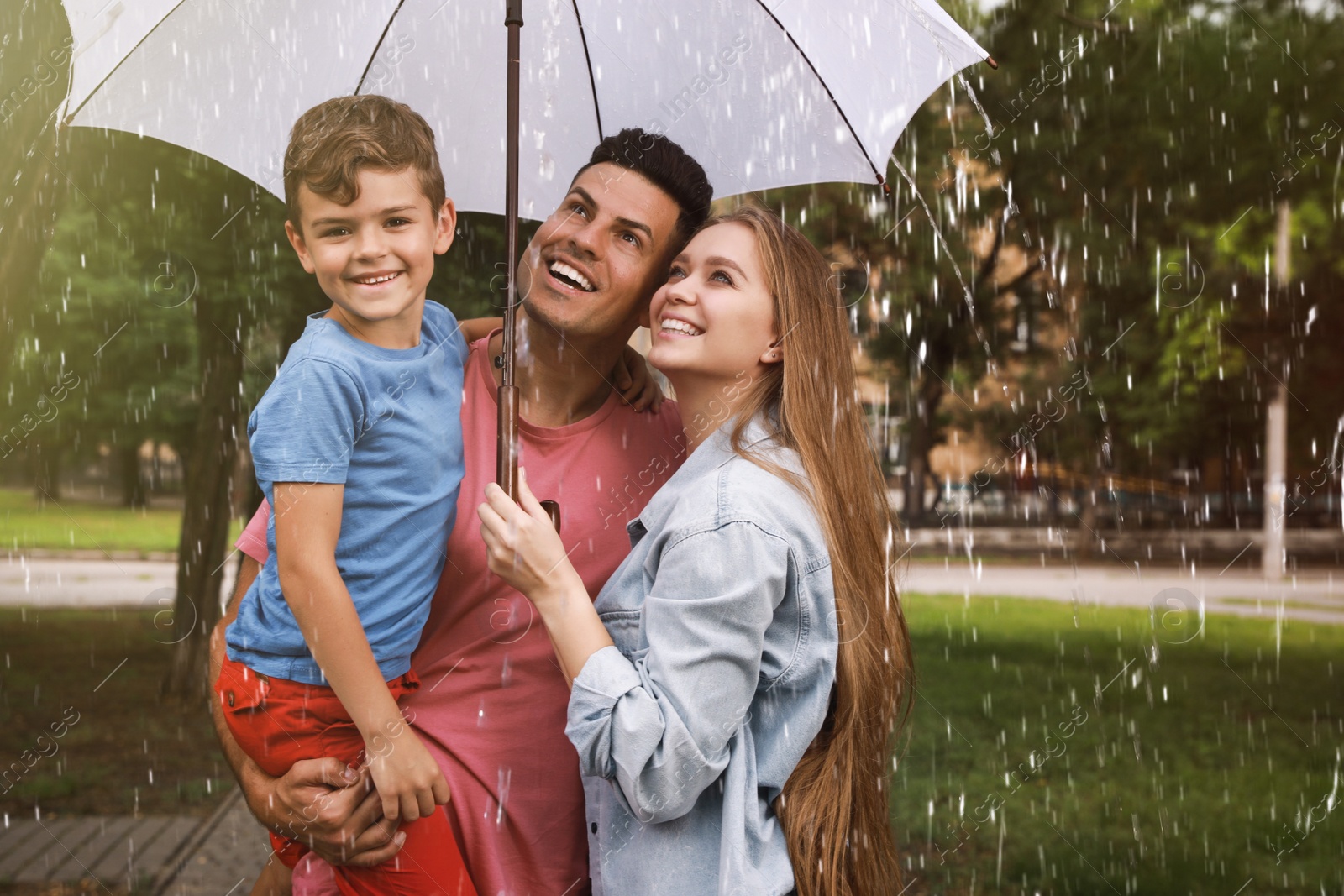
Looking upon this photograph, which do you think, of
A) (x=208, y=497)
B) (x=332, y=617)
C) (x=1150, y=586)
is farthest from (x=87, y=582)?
(x=332, y=617)

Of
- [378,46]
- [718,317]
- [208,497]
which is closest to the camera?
[718,317]

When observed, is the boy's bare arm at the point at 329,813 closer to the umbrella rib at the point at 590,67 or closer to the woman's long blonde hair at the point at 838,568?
the woman's long blonde hair at the point at 838,568

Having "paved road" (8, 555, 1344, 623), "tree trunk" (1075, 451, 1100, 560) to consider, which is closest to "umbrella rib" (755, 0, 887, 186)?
"paved road" (8, 555, 1344, 623)

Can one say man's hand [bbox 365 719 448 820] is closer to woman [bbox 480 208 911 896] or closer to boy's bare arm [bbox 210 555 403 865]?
boy's bare arm [bbox 210 555 403 865]

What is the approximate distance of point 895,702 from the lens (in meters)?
2.64

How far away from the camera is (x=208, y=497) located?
28.7 ft

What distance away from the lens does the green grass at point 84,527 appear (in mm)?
24672

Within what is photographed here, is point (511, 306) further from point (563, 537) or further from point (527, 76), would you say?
point (527, 76)

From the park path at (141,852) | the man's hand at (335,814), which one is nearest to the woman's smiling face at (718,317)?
the man's hand at (335,814)

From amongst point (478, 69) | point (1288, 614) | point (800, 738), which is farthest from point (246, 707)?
point (1288, 614)

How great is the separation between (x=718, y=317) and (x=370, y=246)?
2.60ft

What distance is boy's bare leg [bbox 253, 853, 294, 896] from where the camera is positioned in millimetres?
2980

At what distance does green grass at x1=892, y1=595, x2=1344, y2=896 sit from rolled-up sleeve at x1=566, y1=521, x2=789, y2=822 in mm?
2211

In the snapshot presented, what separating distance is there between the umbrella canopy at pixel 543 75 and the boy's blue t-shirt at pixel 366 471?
74cm
